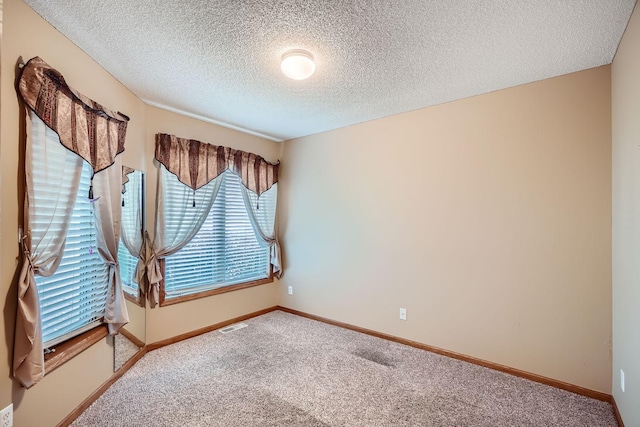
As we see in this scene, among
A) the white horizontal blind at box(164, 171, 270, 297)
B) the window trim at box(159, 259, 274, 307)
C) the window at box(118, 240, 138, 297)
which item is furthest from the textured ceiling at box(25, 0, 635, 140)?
the window trim at box(159, 259, 274, 307)

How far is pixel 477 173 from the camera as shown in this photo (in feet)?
9.04

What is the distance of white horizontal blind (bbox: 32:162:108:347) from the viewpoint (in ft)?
6.07

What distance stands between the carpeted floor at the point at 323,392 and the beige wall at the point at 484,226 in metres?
0.35

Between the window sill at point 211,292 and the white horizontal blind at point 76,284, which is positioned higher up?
the white horizontal blind at point 76,284

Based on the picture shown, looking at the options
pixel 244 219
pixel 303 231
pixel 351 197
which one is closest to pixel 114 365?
pixel 244 219

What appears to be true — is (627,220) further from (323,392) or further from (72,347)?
(72,347)

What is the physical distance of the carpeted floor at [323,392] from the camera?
1985mm

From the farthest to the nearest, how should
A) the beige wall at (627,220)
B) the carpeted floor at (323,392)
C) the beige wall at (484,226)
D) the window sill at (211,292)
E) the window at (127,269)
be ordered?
the window sill at (211,292) < the window at (127,269) < the beige wall at (484,226) < the carpeted floor at (323,392) < the beige wall at (627,220)

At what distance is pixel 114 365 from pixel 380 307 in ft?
8.46

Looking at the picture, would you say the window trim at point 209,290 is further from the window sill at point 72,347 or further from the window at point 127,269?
the window sill at point 72,347

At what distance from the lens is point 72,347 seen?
77.0 inches

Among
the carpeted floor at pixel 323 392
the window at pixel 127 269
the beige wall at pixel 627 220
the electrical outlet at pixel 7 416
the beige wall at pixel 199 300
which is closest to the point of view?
the electrical outlet at pixel 7 416

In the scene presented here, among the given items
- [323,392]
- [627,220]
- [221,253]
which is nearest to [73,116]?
[221,253]

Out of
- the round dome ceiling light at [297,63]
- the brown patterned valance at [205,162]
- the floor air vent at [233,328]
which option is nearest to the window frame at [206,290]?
the brown patterned valance at [205,162]
